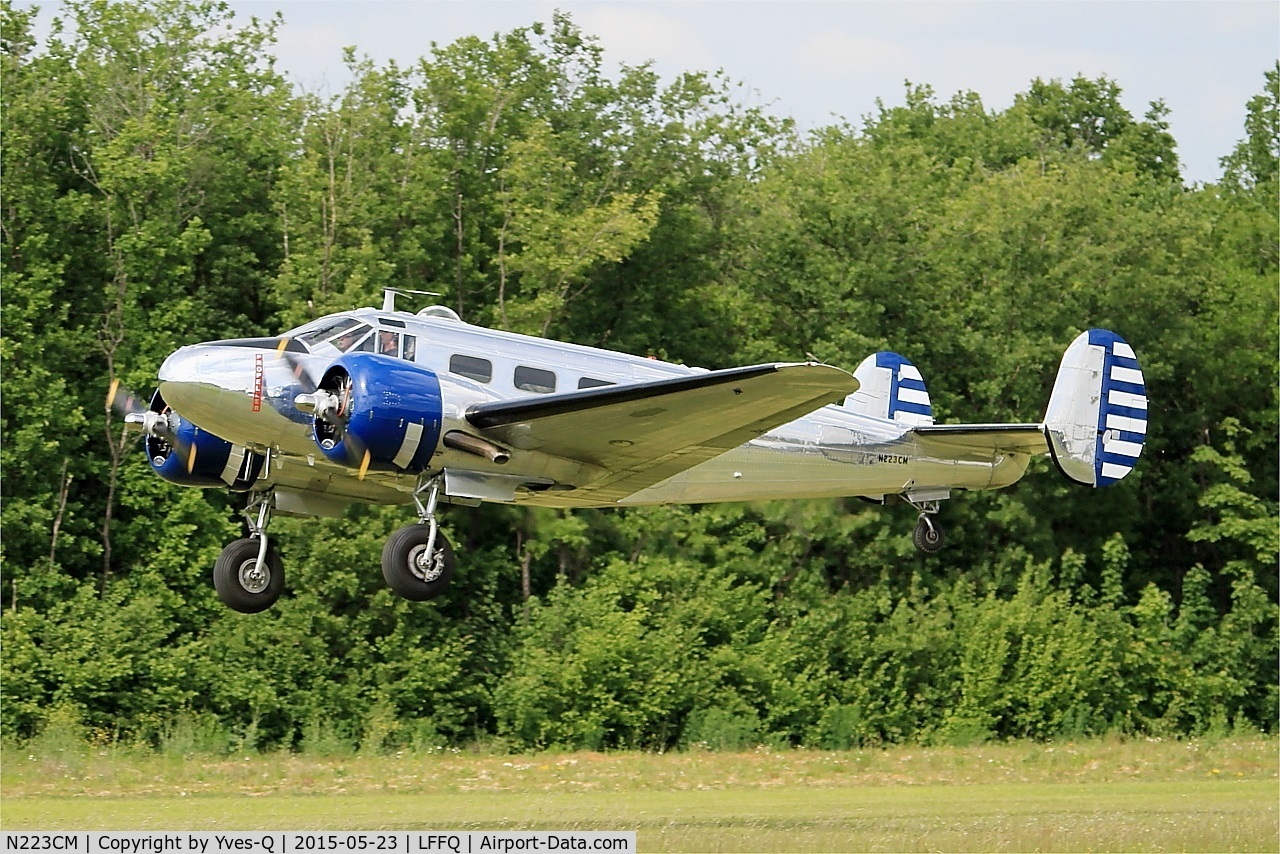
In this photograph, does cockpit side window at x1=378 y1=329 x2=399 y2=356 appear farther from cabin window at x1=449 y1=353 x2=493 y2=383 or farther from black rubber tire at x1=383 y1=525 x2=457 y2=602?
black rubber tire at x1=383 y1=525 x2=457 y2=602

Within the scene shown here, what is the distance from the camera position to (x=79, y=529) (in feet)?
97.1

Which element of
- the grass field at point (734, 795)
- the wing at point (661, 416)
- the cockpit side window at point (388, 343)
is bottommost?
the grass field at point (734, 795)

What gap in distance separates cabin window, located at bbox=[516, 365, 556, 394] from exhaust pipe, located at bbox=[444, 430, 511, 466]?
67 cm

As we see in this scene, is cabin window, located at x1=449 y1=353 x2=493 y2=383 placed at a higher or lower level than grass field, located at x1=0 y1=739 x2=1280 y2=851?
higher

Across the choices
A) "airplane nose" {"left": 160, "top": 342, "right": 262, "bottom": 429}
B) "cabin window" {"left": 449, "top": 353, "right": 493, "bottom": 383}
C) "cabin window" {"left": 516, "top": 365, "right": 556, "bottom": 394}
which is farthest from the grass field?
"cabin window" {"left": 449, "top": 353, "right": 493, "bottom": 383}

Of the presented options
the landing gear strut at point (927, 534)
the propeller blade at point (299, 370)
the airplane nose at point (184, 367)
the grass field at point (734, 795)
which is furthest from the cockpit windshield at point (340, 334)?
the landing gear strut at point (927, 534)

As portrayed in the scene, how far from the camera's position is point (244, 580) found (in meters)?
17.5

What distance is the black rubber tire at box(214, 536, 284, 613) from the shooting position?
17.5m

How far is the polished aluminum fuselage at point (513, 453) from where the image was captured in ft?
52.4

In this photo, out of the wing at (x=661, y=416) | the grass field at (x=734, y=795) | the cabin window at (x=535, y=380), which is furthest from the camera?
the grass field at (x=734, y=795)

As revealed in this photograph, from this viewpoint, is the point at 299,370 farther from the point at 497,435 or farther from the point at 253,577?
the point at 253,577

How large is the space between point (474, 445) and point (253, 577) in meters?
2.97

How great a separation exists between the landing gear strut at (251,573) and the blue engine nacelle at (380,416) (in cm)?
232

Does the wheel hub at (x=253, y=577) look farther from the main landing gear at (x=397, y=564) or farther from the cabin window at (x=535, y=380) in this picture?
the cabin window at (x=535, y=380)
